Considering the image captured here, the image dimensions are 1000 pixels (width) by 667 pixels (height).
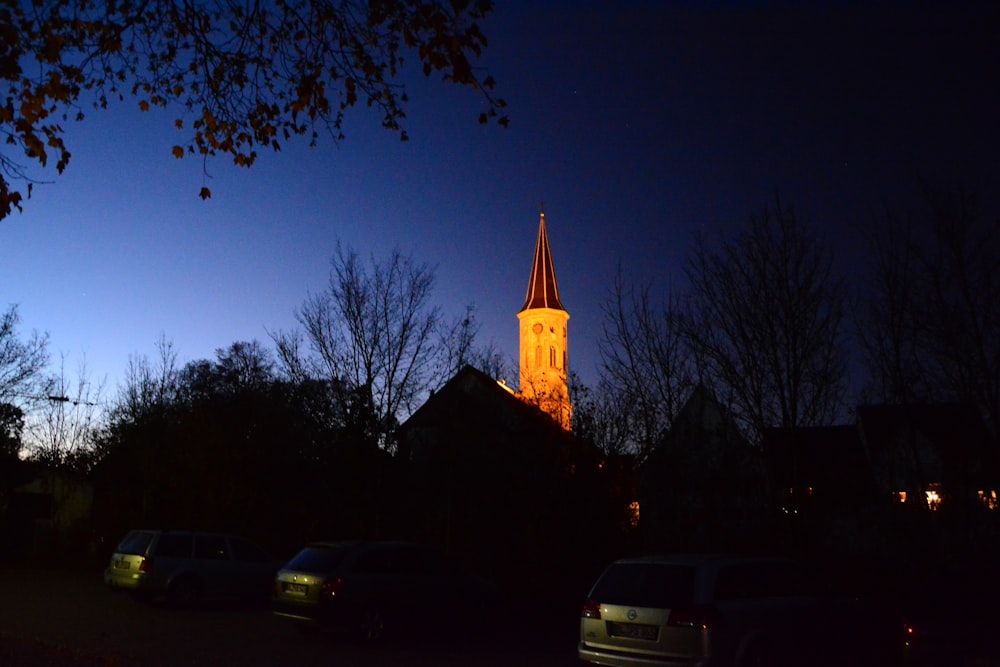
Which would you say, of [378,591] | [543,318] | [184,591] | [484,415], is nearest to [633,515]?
[484,415]

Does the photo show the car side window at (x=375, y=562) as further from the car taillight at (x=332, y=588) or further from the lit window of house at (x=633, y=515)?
the lit window of house at (x=633, y=515)

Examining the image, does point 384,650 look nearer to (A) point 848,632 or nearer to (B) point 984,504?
(A) point 848,632

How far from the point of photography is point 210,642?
1358 cm

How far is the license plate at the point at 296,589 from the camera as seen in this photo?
532 inches

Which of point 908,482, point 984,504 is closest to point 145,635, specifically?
point 908,482

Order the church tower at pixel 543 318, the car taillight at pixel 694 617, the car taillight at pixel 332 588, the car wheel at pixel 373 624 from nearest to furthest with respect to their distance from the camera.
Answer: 1. the car taillight at pixel 694 617
2. the car taillight at pixel 332 588
3. the car wheel at pixel 373 624
4. the church tower at pixel 543 318

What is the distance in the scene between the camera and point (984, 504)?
688 inches

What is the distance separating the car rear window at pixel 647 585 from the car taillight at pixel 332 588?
5113 mm

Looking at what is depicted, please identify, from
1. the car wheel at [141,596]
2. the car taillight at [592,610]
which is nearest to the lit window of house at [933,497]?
the car taillight at [592,610]

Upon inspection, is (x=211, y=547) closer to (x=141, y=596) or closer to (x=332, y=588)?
(x=141, y=596)

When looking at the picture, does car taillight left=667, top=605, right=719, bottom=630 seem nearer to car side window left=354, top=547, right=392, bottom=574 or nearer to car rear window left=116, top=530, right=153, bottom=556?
car side window left=354, top=547, right=392, bottom=574

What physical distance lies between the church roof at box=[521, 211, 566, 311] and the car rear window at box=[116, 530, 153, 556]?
2906 inches

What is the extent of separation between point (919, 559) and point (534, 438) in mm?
8292

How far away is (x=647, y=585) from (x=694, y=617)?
0.72 meters
